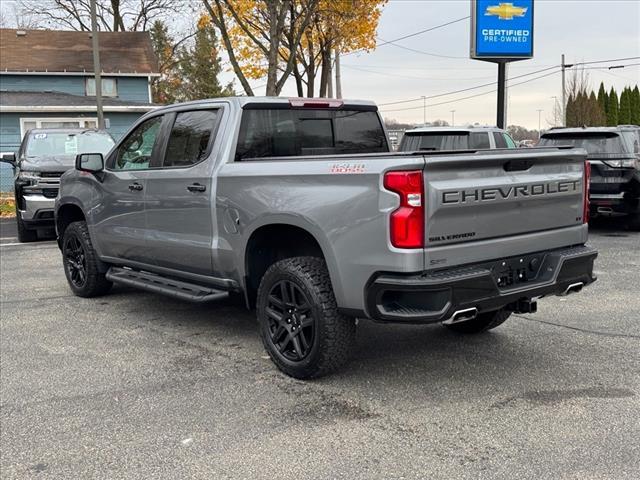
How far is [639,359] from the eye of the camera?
4.72 metres

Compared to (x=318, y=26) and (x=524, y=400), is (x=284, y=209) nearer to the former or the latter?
(x=524, y=400)

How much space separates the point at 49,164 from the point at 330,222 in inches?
A: 340

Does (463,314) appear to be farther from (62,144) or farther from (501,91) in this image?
(501,91)

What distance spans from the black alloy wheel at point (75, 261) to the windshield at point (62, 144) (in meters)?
5.11

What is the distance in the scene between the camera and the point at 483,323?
209 inches

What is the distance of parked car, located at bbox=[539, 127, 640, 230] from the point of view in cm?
1054

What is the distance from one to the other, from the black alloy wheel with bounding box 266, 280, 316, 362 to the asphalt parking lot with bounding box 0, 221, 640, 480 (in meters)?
0.22

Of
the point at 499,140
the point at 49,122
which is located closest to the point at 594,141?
the point at 499,140

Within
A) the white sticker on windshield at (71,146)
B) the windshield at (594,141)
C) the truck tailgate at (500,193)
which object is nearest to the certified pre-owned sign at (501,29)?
the windshield at (594,141)

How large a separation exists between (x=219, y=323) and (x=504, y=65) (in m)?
13.4

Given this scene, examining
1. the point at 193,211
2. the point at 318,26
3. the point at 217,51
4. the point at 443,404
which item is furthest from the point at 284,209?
the point at 217,51

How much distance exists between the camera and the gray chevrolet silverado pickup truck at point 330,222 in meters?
3.70

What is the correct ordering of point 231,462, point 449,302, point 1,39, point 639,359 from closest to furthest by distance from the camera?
point 231,462
point 449,302
point 639,359
point 1,39

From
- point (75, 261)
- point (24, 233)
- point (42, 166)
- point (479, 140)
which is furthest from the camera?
point (479, 140)
